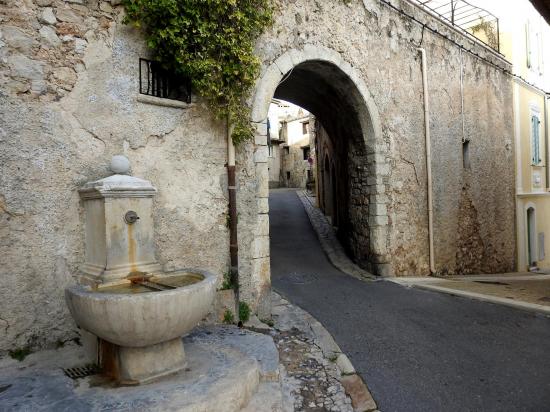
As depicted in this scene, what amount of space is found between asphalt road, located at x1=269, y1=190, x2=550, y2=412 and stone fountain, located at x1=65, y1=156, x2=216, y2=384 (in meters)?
1.58

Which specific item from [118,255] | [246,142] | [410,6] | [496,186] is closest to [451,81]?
[410,6]

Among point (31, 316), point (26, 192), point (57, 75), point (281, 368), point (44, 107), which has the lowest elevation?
point (281, 368)

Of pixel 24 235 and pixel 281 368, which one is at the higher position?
pixel 24 235

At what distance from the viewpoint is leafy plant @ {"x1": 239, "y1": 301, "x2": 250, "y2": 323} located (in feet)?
13.5

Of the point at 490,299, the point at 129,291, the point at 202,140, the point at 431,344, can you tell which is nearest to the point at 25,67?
the point at 202,140

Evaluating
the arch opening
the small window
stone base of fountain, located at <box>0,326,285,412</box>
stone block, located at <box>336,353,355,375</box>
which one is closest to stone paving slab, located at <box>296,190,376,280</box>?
the arch opening

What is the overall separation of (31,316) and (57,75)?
1932 millimetres

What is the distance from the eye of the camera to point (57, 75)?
309cm

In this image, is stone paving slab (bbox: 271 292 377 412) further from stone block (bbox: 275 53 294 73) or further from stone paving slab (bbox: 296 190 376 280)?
stone block (bbox: 275 53 294 73)

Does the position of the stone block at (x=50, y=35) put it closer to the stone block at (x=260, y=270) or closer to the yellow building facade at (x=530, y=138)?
the stone block at (x=260, y=270)

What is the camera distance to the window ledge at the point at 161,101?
3.52 m

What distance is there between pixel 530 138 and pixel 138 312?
44.2 ft

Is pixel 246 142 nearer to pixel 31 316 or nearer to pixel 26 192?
pixel 26 192

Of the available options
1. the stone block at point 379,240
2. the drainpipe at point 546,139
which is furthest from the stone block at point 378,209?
the drainpipe at point 546,139
